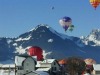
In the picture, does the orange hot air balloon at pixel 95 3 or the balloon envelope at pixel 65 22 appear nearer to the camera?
the orange hot air balloon at pixel 95 3

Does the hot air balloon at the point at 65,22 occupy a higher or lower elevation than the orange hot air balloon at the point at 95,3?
higher

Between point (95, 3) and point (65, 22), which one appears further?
point (65, 22)

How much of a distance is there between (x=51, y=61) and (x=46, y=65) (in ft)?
6.28

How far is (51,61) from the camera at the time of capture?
4978 inches

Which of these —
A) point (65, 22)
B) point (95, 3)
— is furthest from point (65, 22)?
point (95, 3)

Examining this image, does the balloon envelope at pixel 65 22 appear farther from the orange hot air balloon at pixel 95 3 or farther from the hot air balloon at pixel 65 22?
the orange hot air balloon at pixel 95 3

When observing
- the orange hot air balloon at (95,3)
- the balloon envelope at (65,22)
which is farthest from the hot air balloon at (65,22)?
the orange hot air balloon at (95,3)

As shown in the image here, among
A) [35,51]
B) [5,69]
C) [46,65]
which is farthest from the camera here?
[35,51]

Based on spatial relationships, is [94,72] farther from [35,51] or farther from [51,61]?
[35,51]

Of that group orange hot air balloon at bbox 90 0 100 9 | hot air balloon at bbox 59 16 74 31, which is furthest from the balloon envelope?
orange hot air balloon at bbox 90 0 100 9

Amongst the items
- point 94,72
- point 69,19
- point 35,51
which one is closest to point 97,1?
point 94,72

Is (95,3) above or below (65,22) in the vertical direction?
below

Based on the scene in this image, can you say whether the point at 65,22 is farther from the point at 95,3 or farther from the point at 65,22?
the point at 95,3

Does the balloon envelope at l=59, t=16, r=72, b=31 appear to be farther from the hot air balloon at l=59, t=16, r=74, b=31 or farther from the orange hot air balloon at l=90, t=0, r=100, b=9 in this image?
the orange hot air balloon at l=90, t=0, r=100, b=9
